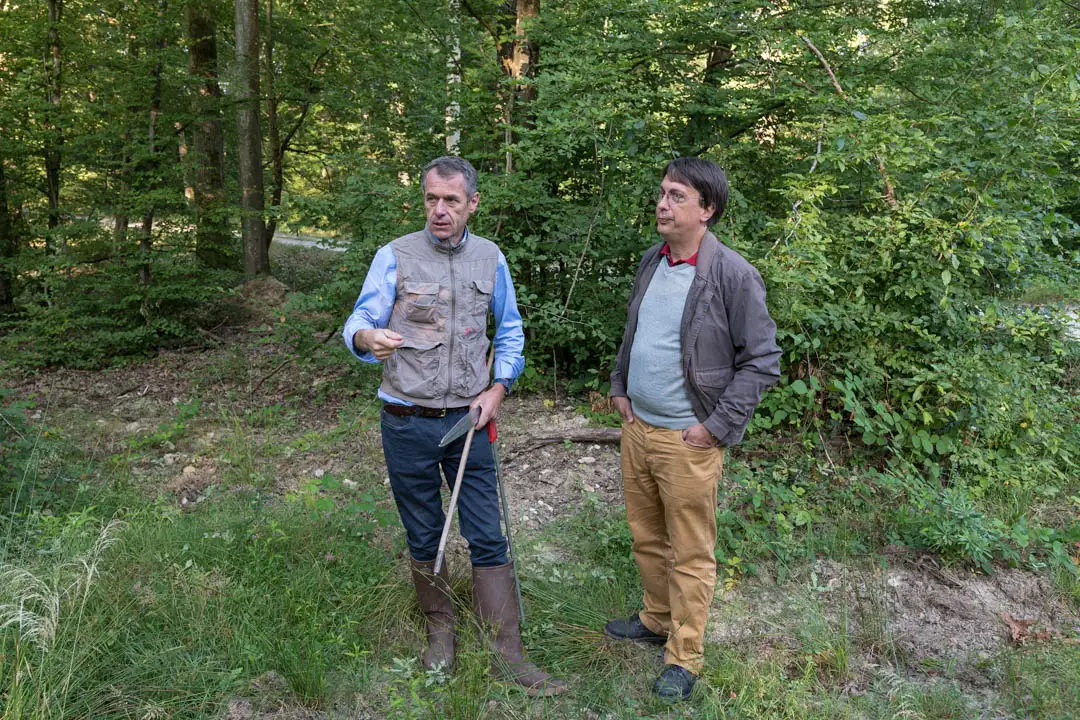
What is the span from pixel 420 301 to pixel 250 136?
868 centimetres

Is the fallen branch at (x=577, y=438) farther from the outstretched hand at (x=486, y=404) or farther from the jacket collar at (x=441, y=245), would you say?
the jacket collar at (x=441, y=245)

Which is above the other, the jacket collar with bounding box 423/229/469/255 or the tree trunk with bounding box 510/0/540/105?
the tree trunk with bounding box 510/0/540/105

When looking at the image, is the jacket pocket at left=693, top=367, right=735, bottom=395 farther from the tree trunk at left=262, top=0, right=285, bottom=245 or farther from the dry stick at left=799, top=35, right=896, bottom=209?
the tree trunk at left=262, top=0, right=285, bottom=245

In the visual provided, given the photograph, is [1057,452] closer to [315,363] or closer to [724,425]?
[724,425]

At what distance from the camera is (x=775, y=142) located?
5922 mm

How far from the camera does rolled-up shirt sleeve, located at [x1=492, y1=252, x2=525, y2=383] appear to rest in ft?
9.84

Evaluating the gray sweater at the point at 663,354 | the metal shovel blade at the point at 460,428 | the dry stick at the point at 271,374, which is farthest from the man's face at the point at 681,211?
the dry stick at the point at 271,374

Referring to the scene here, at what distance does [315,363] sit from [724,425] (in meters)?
5.05

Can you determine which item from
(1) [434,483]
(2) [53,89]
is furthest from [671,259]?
(2) [53,89]

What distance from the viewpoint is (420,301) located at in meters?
2.75

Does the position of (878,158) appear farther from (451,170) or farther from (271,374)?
(271,374)

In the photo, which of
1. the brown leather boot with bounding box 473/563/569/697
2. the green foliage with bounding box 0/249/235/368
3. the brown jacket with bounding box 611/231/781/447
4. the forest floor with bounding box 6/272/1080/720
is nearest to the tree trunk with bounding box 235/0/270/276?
the green foliage with bounding box 0/249/235/368

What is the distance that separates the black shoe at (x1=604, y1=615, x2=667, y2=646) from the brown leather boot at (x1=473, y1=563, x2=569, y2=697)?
0.34 meters

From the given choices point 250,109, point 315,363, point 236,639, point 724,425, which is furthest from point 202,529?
point 250,109
